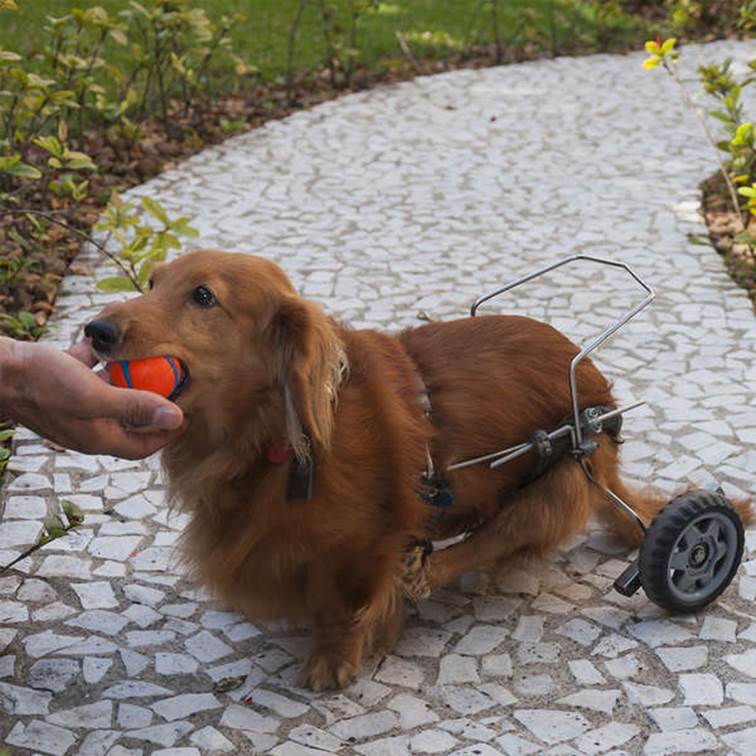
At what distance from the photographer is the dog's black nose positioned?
2686 mm

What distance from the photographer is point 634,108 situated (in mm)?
9172

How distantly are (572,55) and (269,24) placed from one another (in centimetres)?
272

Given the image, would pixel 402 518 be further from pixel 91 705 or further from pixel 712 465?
pixel 712 465

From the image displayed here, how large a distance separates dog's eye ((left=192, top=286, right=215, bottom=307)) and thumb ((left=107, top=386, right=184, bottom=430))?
29 cm

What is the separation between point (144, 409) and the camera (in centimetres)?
266

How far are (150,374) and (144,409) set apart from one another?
11cm

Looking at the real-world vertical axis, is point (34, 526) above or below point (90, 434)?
below

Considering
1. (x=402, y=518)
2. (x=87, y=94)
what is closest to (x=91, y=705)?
(x=402, y=518)

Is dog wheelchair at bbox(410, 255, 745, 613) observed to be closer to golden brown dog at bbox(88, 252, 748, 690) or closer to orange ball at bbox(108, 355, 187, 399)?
golden brown dog at bbox(88, 252, 748, 690)

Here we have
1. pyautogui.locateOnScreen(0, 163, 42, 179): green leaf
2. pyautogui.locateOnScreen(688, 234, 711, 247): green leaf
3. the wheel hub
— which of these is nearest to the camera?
the wheel hub

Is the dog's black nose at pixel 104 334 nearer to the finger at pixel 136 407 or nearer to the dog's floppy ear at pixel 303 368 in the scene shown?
the finger at pixel 136 407

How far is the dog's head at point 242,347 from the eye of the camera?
284cm

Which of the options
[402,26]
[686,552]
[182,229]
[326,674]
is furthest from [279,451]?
[402,26]

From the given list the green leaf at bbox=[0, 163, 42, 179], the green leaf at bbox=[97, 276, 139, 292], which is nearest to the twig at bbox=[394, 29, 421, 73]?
the green leaf at bbox=[0, 163, 42, 179]
